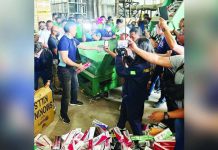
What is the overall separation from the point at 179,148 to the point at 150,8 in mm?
897

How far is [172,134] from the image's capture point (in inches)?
71.4

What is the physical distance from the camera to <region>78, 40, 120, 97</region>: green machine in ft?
6.02

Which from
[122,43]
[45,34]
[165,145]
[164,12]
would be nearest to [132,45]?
[122,43]

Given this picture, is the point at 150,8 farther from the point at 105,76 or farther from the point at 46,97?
the point at 46,97

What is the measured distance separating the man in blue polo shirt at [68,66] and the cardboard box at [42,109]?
0.26 feet

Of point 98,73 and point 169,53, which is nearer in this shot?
point 169,53

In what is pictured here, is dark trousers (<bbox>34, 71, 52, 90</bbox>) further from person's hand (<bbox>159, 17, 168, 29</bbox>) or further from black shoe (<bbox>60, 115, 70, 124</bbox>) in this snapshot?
person's hand (<bbox>159, 17, 168, 29</bbox>)

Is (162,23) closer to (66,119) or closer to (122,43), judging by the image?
(122,43)

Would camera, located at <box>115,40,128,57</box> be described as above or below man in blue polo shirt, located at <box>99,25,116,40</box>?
below

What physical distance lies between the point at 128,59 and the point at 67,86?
44 centimetres

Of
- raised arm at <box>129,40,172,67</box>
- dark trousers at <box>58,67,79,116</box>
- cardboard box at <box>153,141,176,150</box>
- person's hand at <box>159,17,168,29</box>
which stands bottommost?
cardboard box at <box>153,141,176,150</box>

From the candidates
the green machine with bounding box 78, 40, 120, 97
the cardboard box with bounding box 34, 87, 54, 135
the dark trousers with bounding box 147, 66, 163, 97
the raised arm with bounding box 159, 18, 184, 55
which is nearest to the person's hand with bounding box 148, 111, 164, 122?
the dark trousers with bounding box 147, 66, 163, 97

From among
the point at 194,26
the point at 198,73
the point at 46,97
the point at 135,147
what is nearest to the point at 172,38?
the point at 194,26

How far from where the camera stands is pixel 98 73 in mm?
1857
